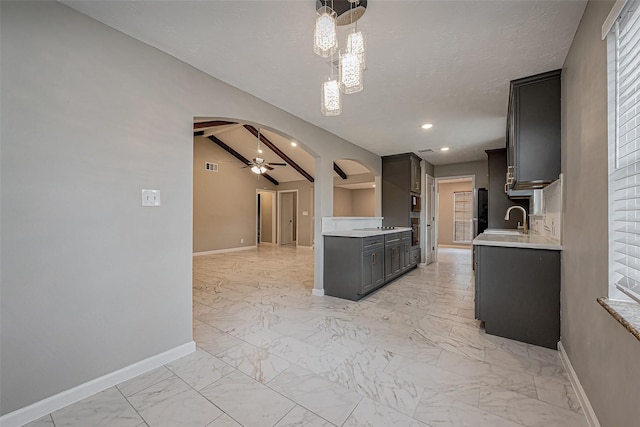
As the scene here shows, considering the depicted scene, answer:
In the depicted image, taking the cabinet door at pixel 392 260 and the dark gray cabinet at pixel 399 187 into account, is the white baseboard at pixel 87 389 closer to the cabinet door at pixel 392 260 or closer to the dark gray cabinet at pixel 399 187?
the cabinet door at pixel 392 260

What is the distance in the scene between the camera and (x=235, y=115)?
262cm

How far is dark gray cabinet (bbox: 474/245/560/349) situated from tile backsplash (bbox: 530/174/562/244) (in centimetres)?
30

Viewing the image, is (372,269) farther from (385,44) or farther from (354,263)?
(385,44)

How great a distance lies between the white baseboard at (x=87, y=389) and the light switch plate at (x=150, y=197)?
3.81ft

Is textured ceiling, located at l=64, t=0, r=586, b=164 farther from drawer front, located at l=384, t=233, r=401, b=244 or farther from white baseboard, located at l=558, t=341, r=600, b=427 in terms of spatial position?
white baseboard, located at l=558, t=341, r=600, b=427

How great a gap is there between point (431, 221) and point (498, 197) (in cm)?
164

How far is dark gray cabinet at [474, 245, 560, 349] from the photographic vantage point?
87.9 inches

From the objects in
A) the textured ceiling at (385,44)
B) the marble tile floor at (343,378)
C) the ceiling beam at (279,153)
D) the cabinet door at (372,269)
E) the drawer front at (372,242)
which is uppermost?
the ceiling beam at (279,153)

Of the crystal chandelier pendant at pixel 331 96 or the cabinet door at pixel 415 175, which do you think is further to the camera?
the cabinet door at pixel 415 175

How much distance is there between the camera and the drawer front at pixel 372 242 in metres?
3.64

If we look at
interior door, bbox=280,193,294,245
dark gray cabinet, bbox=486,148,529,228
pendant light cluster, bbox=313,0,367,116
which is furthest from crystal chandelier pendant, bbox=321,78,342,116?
interior door, bbox=280,193,294,245

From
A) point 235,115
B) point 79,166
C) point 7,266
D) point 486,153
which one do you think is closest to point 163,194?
point 79,166

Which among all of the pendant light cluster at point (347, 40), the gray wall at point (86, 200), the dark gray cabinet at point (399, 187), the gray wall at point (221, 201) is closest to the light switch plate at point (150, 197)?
→ the gray wall at point (86, 200)

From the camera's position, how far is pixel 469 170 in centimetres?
621
